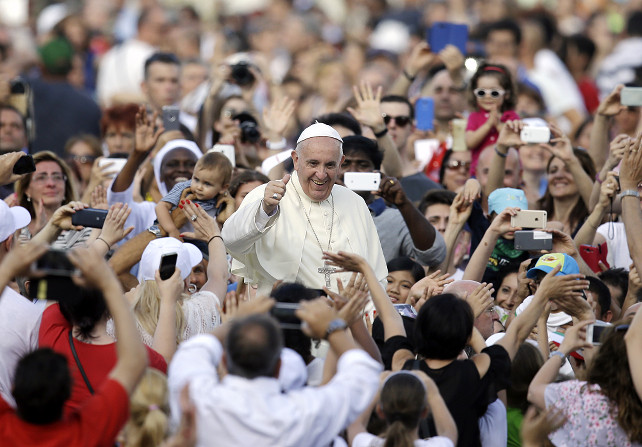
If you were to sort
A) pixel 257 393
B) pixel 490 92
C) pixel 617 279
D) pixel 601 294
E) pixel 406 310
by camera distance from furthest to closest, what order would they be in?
1. pixel 490 92
2. pixel 617 279
3. pixel 601 294
4. pixel 406 310
5. pixel 257 393

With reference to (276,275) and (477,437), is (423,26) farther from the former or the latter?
(477,437)

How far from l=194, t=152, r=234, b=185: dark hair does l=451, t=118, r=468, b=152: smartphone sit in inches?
94.5

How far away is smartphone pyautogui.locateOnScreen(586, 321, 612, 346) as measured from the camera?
546cm

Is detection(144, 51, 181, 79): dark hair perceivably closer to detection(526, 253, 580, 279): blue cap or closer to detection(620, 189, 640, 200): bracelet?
detection(526, 253, 580, 279): blue cap

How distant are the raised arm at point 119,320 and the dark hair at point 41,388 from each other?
21 cm

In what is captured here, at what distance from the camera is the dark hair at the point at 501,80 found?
9711 mm

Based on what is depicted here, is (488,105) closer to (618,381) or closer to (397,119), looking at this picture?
(397,119)

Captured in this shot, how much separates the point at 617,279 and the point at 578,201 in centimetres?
117

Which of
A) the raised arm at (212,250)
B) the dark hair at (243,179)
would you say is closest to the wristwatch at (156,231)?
the raised arm at (212,250)

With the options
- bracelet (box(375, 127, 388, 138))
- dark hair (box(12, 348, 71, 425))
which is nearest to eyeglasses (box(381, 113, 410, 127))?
bracelet (box(375, 127, 388, 138))

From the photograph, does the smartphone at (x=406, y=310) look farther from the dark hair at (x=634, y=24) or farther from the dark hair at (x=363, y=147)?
the dark hair at (x=634, y=24)

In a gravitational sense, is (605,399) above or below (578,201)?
below

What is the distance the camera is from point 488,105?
967 cm

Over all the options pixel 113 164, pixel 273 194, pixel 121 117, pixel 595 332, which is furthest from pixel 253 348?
Answer: pixel 121 117
